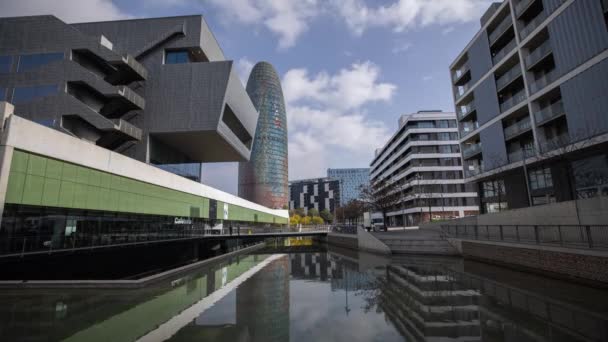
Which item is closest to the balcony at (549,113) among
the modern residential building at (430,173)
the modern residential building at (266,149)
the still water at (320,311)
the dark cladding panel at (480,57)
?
the dark cladding panel at (480,57)

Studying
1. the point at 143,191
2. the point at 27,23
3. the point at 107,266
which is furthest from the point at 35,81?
the point at 107,266

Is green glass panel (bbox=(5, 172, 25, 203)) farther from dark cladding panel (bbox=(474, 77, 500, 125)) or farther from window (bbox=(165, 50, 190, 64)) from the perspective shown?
dark cladding panel (bbox=(474, 77, 500, 125))

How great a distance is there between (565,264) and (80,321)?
733 inches

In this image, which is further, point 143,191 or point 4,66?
point 4,66

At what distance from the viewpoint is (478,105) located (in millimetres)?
36656

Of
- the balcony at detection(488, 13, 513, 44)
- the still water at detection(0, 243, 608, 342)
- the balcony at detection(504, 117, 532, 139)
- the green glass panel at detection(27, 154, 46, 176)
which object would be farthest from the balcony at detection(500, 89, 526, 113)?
the green glass panel at detection(27, 154, 46, 176)

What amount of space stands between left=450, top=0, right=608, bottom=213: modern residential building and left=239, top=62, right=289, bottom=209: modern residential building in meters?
98.9

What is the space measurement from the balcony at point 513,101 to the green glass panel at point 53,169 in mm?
36908

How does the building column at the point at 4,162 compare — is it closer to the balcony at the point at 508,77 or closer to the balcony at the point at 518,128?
the balcony at the point at 518,128

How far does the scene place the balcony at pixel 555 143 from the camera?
24.1 meters

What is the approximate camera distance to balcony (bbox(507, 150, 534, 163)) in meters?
28.1

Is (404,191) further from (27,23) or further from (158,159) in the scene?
(27,23)

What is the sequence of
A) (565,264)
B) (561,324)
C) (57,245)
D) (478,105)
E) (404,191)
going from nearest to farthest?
(561,324)
(565,264)
(57,245)
(478,105)
(404,191)

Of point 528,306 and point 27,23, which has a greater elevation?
point 27,23
